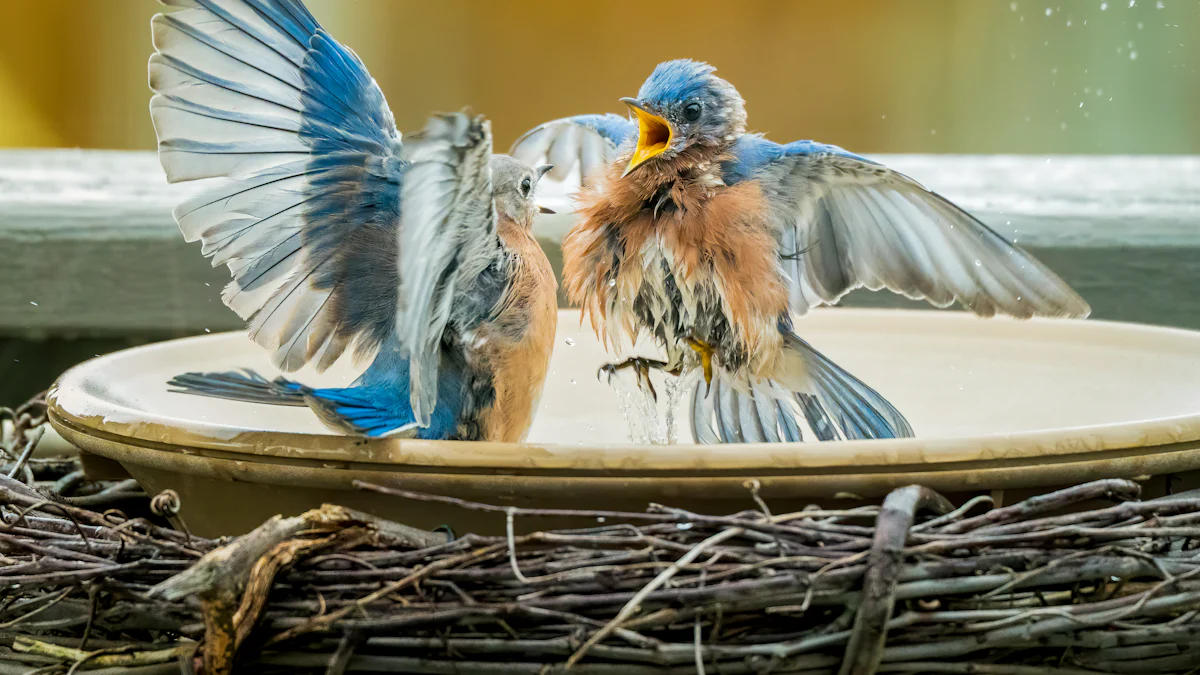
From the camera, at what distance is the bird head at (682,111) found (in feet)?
3.07

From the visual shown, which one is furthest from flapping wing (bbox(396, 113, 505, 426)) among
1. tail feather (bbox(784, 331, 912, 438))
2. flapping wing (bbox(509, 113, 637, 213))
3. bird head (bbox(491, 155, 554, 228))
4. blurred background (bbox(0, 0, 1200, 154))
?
blurred background (bbox(0, 0, 1200, 154))

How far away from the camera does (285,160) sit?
0.80 meters

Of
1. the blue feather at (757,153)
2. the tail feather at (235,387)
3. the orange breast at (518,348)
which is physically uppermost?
the blue feather at (757,153)

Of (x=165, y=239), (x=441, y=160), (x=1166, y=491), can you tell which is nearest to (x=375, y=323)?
(x=441, y=160)

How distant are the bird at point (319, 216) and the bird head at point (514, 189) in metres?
0.08

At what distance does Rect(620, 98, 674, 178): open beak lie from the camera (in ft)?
3.07

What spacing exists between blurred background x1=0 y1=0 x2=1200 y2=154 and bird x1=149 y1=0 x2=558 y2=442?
74 cm

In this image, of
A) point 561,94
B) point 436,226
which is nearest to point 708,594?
point 436,226

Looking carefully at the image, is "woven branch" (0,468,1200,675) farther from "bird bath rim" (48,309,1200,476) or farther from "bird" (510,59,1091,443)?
"bird" (510,59,1091,443)

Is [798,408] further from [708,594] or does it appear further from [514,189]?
[708,594]

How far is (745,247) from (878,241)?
0.12m

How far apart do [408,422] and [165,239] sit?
40.6 inches

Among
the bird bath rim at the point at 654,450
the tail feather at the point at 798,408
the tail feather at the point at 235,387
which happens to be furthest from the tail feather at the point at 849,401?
the tail feather at the point at 235,387

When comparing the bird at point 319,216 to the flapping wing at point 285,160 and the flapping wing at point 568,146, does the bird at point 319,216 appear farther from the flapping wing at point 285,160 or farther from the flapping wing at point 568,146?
the flapping wing at point 568,146
